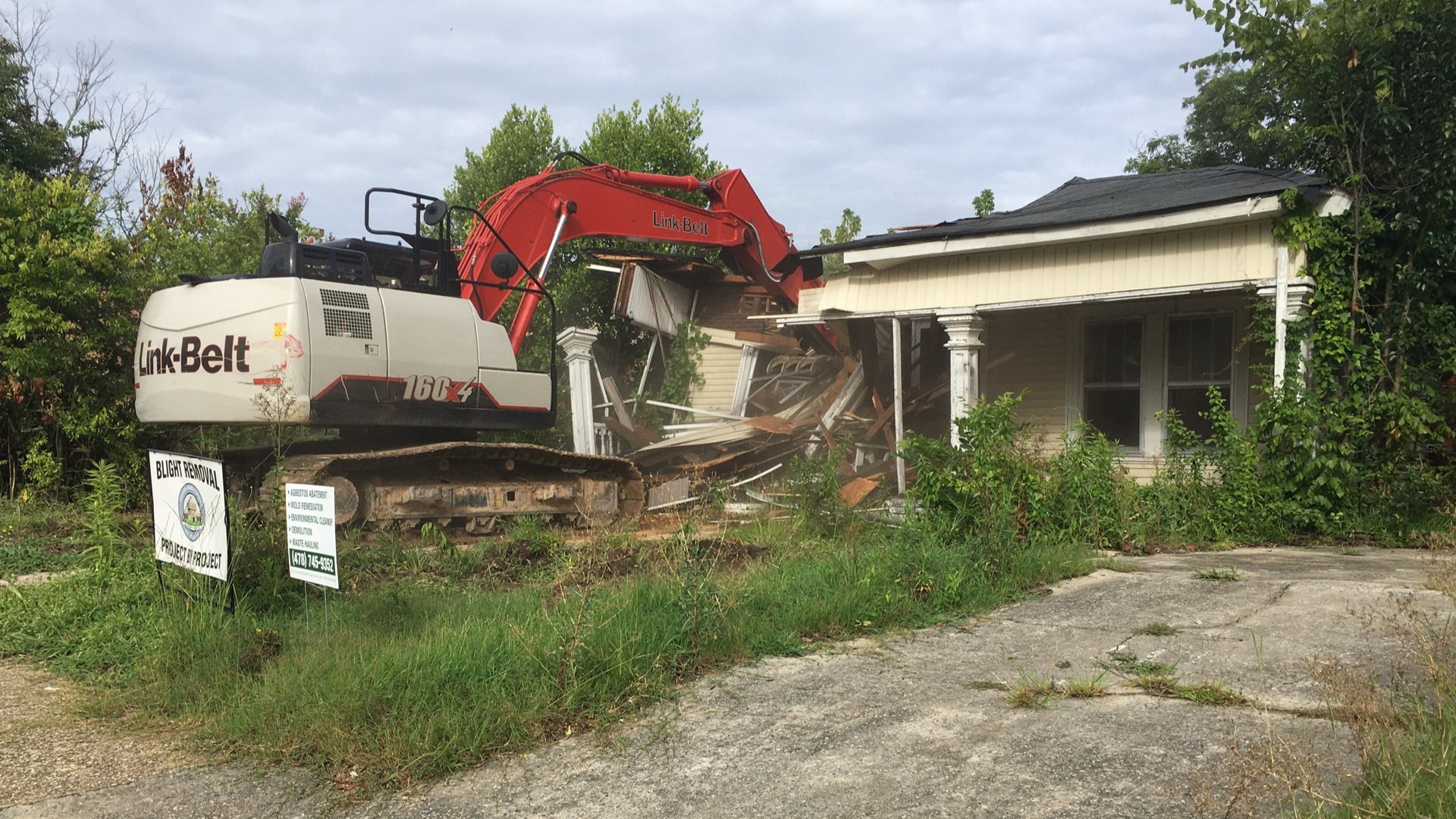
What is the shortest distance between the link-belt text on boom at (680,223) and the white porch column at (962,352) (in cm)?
379

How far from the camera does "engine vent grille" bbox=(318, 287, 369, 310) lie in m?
8.79

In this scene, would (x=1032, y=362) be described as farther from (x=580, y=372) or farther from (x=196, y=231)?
(x=196, y=231)

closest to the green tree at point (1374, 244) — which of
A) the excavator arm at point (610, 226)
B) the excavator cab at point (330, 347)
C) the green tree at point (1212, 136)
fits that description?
the excavator arm at point (610, 226)

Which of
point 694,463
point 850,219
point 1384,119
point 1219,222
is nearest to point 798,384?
point 694,463

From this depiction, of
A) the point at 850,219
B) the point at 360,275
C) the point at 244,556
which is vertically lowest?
the point at 244,556

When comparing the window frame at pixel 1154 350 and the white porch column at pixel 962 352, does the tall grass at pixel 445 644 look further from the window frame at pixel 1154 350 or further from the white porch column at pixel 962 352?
the window frame at pixel 1154 350

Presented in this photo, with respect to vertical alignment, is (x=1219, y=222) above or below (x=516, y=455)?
above

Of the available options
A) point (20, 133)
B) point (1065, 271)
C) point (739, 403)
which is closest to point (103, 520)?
point (1065, 271)

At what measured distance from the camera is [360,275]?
9.52 m

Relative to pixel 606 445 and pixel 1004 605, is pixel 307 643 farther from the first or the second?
pixel 606 445

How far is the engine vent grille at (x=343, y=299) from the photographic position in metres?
8.79

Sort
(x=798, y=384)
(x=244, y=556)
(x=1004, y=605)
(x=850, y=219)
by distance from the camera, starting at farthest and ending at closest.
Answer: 1. (x=850, y=219)
2. (x=798, y=384)
3. (x=1004, y=605)
4. (x=244, y=556)

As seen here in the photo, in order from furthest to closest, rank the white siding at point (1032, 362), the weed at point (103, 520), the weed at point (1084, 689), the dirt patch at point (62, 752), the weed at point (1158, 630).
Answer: the white siding at point (1032, 362) < the weed at point (103, 520) < the weed at point (1158, 630) < the weed at point (1084, 689) < the dirt patch at point (62, 752)

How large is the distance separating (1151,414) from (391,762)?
10.2m
